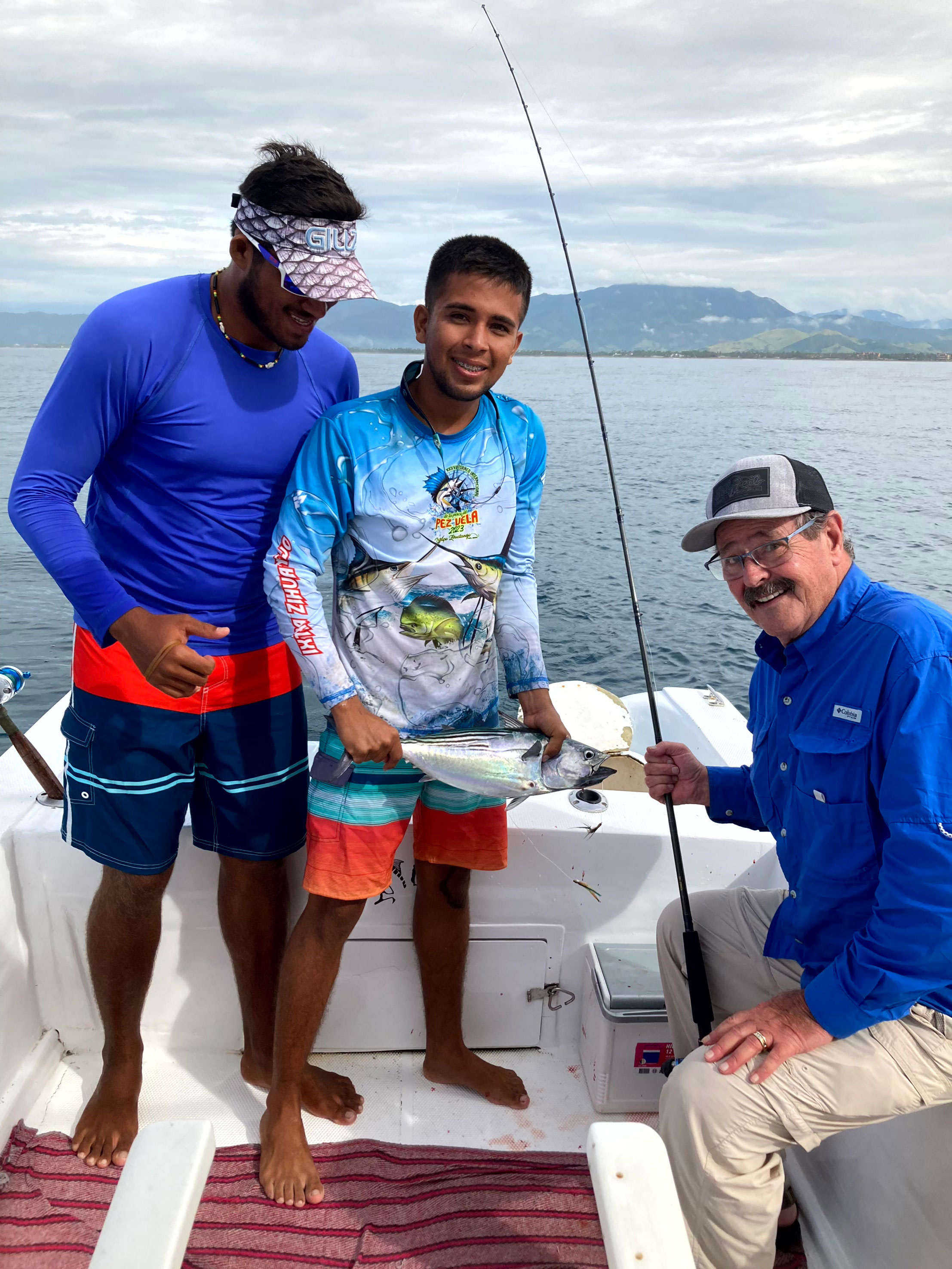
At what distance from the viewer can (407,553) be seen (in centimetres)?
214

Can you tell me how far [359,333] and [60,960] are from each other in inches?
4709

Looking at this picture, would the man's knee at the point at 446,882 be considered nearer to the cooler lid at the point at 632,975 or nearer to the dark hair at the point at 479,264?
the cooler lid at the point at 632,975

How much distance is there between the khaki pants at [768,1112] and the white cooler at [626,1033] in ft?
2.21

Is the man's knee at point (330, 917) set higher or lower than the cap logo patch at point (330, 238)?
lower

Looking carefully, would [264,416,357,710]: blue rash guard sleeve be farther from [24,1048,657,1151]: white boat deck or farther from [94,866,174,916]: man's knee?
[24,1048,657,1151]: white boat deck

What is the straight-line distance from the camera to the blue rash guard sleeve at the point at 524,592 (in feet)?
7.70

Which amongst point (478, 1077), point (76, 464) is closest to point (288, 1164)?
point (478, 1077)

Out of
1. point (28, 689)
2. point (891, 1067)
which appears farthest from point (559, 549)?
point (891, 1067)

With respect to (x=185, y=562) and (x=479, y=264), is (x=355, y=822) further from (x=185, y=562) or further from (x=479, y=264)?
(x=479, y=264)

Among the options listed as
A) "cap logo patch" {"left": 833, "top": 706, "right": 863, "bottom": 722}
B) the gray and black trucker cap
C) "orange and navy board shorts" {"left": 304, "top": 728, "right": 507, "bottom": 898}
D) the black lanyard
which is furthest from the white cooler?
the black lanyard

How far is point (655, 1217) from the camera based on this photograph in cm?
125

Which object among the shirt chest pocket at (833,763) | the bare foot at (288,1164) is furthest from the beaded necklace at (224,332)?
the bare foot at (288,1164)

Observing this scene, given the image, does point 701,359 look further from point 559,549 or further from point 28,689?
point 28,689

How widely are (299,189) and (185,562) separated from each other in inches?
33.8
